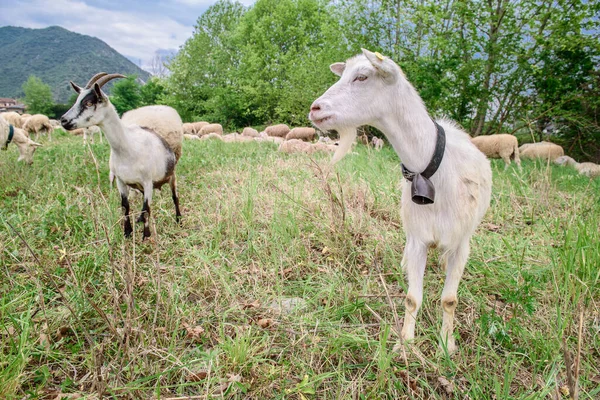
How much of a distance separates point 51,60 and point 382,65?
7281 cm

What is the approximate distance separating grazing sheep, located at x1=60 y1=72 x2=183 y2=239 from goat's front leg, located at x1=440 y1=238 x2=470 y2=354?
2.68 m

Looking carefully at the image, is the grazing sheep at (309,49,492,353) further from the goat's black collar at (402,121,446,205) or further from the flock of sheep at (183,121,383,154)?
the flock of sheep at (183,121,383,154)

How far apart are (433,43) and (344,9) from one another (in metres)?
4.03

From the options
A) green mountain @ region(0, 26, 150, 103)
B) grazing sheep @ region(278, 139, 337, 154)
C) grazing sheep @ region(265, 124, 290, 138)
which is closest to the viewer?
grazing sheep @ region(278, 139, 337, 154)

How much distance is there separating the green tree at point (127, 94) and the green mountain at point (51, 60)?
3500mm

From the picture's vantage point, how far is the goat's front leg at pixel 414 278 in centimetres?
194

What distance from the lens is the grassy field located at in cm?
170

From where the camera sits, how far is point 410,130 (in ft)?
5.90

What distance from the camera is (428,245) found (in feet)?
6.39

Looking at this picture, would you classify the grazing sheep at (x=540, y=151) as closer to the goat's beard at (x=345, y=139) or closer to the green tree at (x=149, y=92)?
the goat's beard at (x=345, y=139)

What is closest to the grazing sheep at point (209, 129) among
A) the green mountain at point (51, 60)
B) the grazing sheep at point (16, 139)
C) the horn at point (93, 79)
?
the grazing sheep at point (16, 139)

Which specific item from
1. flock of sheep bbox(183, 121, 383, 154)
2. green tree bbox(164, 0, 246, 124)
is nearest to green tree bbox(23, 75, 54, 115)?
green tree bbox(164, 0, 246, 124)

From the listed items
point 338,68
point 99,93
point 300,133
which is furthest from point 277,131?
point 338,68

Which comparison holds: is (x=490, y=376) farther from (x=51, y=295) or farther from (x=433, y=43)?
(x=433, y=43)
